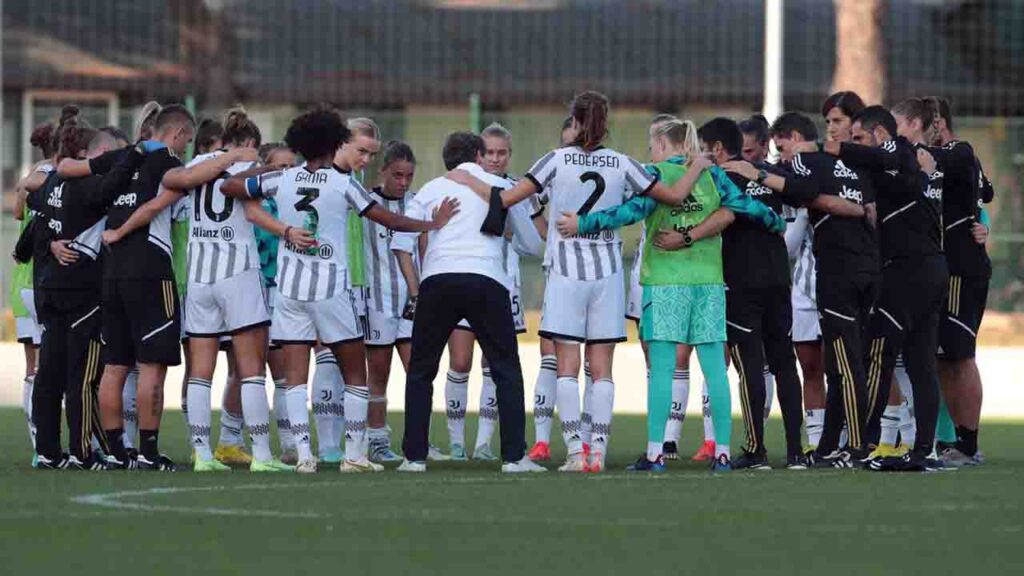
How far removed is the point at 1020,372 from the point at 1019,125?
3.20 meters

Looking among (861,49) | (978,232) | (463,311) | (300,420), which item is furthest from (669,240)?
(861,49)

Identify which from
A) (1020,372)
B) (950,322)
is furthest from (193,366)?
(1020,372)

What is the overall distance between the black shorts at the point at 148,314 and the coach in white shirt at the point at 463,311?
4.17ft

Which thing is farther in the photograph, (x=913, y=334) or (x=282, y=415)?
(x=282, y=415)

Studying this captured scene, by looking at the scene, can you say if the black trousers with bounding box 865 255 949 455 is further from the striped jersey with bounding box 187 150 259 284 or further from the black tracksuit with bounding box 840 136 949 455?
the striped jersey with bounding box 187 150 259 284

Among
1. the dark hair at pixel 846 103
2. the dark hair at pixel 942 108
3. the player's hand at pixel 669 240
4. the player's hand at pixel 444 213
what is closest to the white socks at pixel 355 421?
the player's hand at pixel 444 213

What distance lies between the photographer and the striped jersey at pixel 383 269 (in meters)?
12.3

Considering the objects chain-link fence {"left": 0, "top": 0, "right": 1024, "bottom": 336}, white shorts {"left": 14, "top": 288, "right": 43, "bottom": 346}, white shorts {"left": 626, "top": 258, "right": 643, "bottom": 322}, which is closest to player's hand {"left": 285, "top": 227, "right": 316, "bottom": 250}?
white shorts {"left": 14, "top": 288, "right": 43, "bottom": 346}

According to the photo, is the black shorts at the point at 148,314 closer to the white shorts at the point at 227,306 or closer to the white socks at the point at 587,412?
the white shorts at the point at 227,306

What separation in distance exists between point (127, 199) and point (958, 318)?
472 centimetres

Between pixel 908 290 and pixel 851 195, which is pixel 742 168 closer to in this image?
pixel 851 195

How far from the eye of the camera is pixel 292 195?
10.7 meters

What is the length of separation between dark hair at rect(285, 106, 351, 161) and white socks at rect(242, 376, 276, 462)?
1224 millimetres

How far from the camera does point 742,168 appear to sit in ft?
36.8
